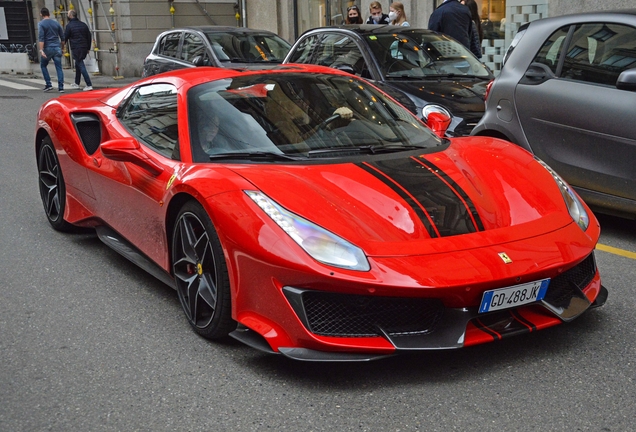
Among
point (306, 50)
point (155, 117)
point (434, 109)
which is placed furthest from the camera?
point (306, 50)

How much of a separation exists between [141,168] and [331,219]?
1492 millimetres

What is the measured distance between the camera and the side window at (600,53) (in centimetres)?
588

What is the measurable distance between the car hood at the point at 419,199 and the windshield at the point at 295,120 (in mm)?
224

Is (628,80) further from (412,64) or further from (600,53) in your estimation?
(412,64)

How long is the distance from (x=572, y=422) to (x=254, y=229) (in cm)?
149

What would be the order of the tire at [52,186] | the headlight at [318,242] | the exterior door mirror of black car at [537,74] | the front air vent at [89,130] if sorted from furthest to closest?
1. the exterior door mirror of black car at [537,74]
2. the tire at [52,186]
3. the front air vent at [89,130]
4. the headlight at [318,242]

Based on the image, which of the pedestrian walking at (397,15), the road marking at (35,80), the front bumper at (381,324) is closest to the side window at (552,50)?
the front bumper at (381,324)

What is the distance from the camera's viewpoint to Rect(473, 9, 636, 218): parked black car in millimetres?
5809

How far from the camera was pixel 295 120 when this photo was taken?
459cm

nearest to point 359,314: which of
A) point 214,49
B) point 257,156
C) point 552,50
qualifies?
point 257,156

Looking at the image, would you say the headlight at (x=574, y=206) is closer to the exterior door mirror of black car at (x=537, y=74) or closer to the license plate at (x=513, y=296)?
the license plate at (x=513, y=296)

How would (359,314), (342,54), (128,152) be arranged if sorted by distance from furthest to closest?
(342,54) → (128,152) → (359,314)

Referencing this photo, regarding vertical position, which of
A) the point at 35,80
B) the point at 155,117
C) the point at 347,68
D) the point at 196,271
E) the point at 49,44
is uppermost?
the point at 155,117

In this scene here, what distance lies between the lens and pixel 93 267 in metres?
5.55
